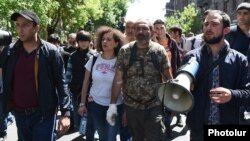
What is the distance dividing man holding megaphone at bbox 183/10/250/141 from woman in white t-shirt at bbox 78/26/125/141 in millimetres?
1721

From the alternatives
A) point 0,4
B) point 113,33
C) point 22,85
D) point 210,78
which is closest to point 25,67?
point 22,85

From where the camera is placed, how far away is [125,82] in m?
4.90

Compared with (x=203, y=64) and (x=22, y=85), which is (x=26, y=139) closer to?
(x=22, y=85)

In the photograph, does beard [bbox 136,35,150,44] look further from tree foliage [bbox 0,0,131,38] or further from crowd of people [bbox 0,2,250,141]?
tree foliage [bbox 0,0,131,38]

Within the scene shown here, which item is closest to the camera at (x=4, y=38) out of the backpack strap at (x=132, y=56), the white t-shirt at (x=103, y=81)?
the backpack strap at (x=132, y=56)

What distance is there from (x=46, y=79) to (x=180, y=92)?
59.1 inches

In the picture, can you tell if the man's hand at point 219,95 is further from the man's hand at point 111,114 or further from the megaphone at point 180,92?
the man's hand at point 111,114

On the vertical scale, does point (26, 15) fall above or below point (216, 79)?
above

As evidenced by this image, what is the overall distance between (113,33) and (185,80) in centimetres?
236

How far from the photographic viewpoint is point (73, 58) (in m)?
7.43

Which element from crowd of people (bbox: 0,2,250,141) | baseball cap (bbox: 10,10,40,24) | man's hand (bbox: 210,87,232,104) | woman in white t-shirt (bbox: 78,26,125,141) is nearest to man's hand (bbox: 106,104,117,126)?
crowd of people (bbox: 0,2,250,141)

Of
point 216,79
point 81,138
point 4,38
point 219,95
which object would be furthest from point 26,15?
point 81,138

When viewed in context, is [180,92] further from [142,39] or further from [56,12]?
[56,12]

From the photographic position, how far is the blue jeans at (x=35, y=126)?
4.41 metres
